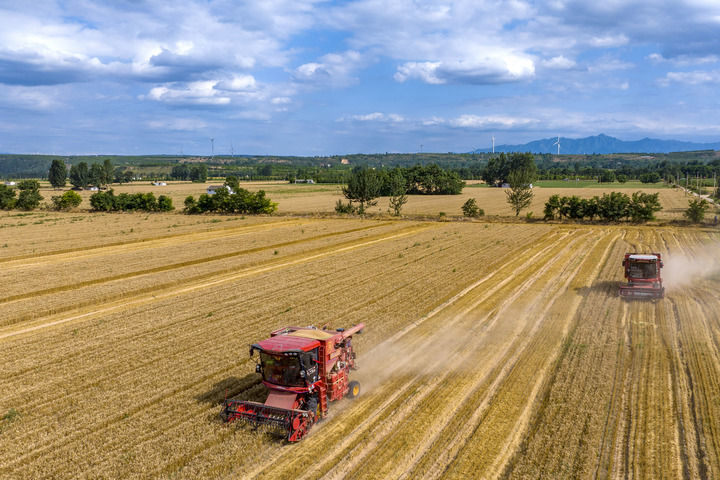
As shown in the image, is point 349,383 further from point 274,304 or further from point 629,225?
point 629,225

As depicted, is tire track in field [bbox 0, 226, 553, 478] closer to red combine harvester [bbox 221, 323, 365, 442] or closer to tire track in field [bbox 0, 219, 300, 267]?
red combine harvester [bbox 221, 323, 365, 442]

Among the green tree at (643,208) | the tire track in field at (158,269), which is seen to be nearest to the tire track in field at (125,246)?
the tire track in field at (158,269)

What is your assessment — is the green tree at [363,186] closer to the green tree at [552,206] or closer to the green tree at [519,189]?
the green tree at [519,189]

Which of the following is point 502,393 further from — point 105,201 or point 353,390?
point 105,201

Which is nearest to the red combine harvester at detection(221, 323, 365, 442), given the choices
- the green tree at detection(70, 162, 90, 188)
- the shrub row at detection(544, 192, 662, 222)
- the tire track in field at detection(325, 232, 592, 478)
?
the tire track in field at detection(325, 232, 592, 478)

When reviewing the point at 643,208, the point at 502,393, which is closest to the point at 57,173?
the point at 643,208
